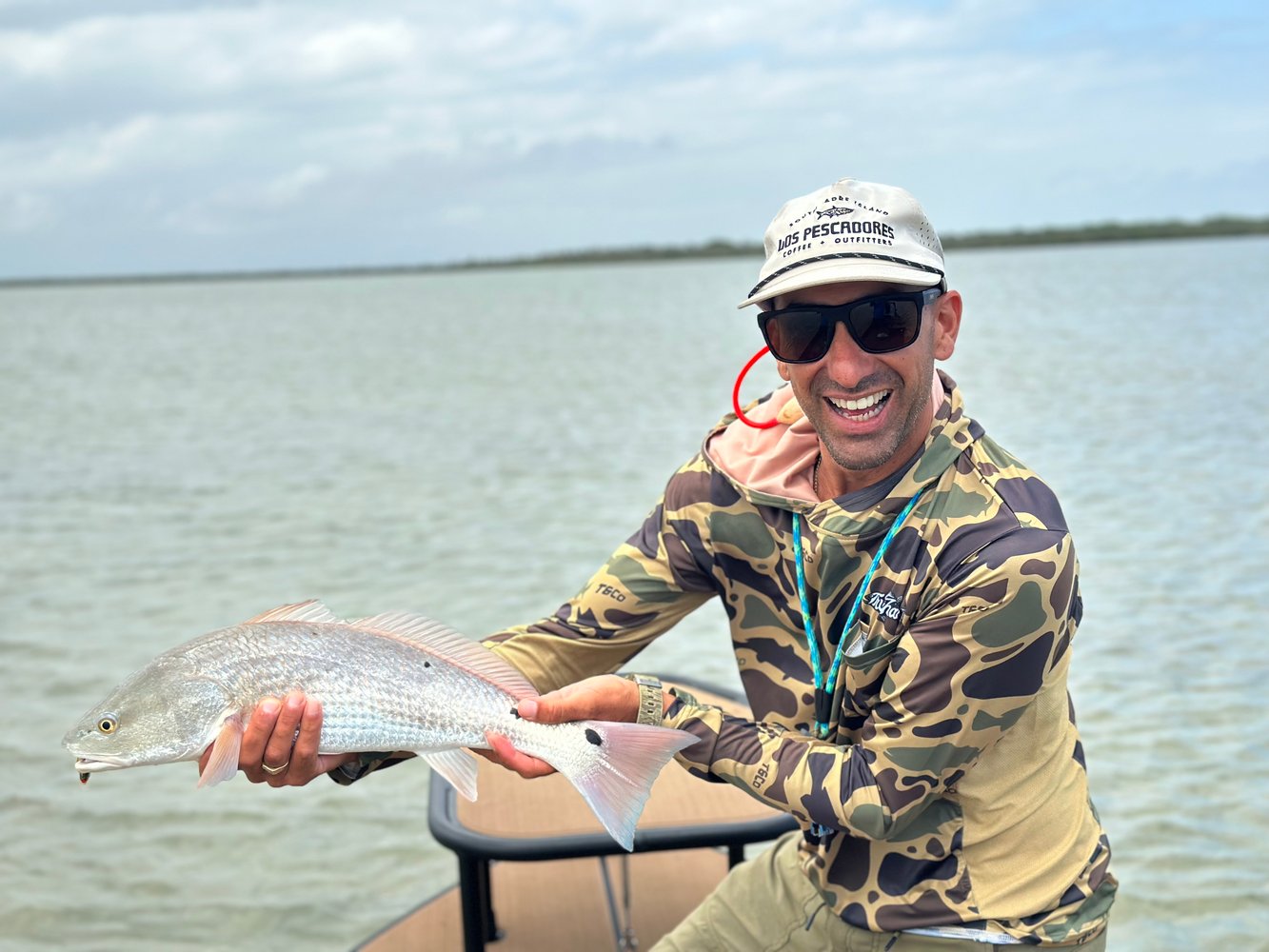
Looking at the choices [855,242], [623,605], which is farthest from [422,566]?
[855,242]

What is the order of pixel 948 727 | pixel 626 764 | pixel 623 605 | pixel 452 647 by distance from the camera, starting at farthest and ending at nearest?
1. pixel 623 605
2. pixel 452 647
3. pixel 626 764
4. pixel 948 727

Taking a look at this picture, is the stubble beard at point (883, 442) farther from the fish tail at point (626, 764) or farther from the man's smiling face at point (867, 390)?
the fish tail at point (626, 764)

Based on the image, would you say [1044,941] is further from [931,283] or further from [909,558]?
[931,283]

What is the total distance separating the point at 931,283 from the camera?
2855 mm

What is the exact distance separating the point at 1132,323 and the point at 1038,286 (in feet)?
120

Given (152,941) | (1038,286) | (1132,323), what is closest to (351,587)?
(152,941)

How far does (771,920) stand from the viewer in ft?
10.8

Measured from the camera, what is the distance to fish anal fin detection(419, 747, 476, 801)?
297 cm

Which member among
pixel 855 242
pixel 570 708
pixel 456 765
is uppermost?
pixel 855 242

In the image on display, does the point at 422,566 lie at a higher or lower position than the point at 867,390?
lower

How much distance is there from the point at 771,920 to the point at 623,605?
0.89 m

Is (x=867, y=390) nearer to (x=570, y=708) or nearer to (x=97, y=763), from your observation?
(x=570, y=708)

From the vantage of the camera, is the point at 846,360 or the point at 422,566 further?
the point at 422,566

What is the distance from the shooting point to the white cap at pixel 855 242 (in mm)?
2811
